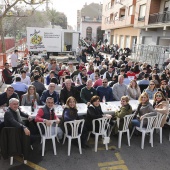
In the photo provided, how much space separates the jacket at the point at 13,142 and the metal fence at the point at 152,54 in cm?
1257

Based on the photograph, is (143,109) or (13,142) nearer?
(13,142)

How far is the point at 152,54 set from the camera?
15.2 m

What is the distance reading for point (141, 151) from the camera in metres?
4.68

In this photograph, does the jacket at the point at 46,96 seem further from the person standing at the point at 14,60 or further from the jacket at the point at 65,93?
the person standing at the point at 14,60

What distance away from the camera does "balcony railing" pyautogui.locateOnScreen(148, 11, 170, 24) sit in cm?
1683

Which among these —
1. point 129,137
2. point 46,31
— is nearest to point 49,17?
point 46,31

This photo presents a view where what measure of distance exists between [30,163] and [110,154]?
189cm

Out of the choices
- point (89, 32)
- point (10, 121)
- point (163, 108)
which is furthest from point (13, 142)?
point (89, 32)

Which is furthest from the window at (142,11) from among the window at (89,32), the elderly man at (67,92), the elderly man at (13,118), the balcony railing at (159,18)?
the window at (89,32)

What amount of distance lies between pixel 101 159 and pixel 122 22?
25722 millimetres

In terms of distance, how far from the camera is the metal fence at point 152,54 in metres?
13.8

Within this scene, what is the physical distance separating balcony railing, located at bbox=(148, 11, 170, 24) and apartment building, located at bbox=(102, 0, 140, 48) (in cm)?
442

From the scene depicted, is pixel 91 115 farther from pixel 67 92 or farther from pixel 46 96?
pixel 46 96

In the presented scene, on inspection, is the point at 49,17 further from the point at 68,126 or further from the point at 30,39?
the point at 68,126
